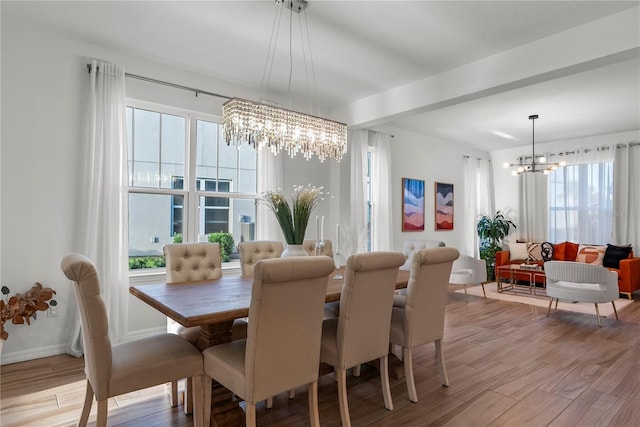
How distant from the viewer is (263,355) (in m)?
1.71

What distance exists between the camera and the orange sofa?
225 inches

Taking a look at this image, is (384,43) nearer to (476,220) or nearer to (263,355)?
(263,355)

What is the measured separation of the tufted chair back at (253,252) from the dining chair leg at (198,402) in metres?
1.27

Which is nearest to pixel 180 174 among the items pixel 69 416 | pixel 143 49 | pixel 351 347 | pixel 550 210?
pixel 143 49

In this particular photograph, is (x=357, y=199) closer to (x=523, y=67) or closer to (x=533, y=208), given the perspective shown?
(x=523, y=67)

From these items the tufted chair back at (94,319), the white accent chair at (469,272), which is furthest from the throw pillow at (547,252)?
the tufted chair back at (94,319)

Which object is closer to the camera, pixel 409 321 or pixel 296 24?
pixel 409 321

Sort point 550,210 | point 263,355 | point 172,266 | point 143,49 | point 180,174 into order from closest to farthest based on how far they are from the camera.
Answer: point 263,355, point 172,266, point 143,49, point 180,174, point 550,210

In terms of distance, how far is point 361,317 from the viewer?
2.17m

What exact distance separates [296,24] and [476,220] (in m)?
5.99

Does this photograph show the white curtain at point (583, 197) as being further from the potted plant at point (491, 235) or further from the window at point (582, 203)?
the potted plant at point (491, 235)

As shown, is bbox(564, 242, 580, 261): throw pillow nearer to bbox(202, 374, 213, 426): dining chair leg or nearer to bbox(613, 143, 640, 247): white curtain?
bbox(613, 143, 640, 247): white curtain

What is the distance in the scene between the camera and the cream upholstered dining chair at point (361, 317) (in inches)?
81.8

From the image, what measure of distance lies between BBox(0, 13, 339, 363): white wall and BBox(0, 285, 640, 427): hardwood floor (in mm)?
294
